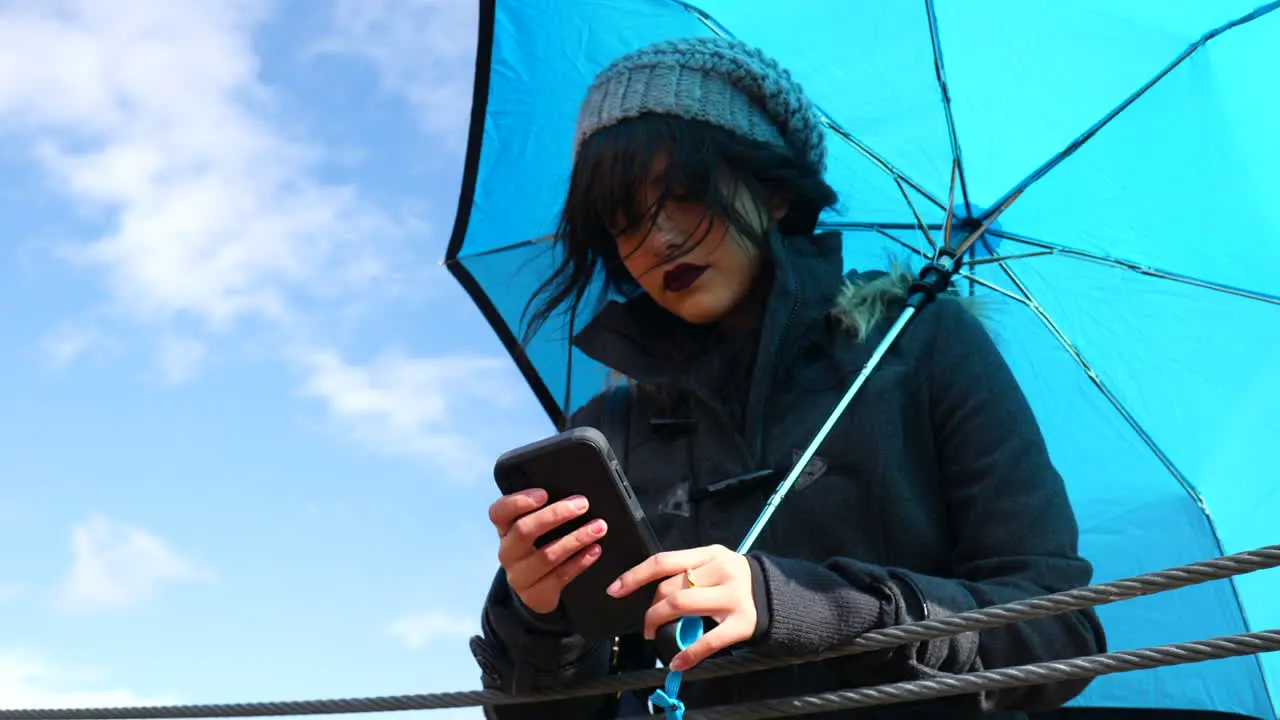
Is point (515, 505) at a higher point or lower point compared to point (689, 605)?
higher

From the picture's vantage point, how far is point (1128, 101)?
2215 millimetres

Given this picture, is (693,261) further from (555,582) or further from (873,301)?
(555,582)

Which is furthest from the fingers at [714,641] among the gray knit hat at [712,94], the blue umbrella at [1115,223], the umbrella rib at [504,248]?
the umbrella rib at [504,248]

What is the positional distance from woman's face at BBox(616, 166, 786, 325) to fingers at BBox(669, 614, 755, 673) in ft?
2.34

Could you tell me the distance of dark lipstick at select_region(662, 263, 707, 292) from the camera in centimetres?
191

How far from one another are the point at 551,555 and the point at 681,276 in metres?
0.62

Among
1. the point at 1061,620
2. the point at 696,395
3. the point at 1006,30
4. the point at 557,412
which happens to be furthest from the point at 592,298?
the point at 1061,620

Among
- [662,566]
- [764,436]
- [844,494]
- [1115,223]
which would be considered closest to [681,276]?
[764,436]

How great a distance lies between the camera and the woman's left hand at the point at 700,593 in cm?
127

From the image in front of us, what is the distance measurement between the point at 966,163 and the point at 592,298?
0.80m

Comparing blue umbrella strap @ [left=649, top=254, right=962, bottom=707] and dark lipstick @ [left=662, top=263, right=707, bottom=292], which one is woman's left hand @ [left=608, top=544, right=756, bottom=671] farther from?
dark lipstick @ [left=662, top=263, right=707, bottom=292]

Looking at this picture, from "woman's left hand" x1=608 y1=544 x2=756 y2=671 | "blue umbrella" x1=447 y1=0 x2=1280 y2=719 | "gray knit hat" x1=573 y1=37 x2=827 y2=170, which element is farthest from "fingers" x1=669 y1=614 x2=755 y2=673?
"blue umbrella" x1=447 y1=0 x2=1280 y2=719

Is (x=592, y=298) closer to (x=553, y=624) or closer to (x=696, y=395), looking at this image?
(x=696, y=395)

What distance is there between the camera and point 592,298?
241 cm
